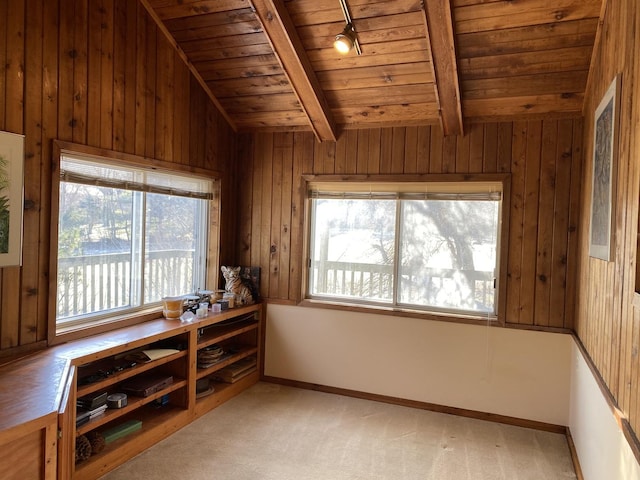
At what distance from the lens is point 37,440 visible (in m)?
1.71

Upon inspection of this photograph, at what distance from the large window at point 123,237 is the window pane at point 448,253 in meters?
1.79

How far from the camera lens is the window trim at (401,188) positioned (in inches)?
133

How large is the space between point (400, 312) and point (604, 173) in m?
1.86

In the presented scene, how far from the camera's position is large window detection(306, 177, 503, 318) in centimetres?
349

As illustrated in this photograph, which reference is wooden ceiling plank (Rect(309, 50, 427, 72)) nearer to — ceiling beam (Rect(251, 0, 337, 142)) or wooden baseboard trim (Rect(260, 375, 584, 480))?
ceiling beam (Rect(251, 0, 337, 142))

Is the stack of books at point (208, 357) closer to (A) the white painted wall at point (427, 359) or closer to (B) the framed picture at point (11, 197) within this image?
(A) the white painted wall at point (427, 359)

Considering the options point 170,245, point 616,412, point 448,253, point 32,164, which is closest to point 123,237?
point 170,245

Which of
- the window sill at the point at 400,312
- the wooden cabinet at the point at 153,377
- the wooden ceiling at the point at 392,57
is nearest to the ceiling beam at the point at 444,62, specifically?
the wooden ceiling at the point at 392,57

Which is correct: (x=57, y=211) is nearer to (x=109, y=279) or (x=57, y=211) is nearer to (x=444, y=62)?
(x=109, y=279)

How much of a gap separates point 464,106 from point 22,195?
2.89 m

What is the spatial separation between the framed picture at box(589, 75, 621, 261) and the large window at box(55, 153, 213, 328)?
2.84m

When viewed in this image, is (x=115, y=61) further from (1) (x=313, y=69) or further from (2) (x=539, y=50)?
(2) (x=539, y=50)

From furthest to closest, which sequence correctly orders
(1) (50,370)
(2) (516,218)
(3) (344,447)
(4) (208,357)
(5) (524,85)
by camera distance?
(4) (208,357), (2) (516,218), (5) (524,85), (3) (344,447), (1) (50,370)

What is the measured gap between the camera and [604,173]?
226 cm
